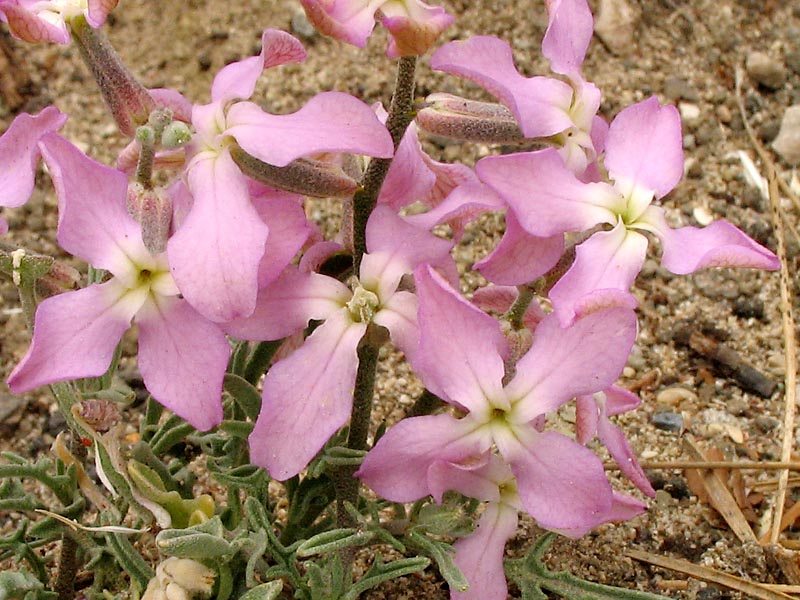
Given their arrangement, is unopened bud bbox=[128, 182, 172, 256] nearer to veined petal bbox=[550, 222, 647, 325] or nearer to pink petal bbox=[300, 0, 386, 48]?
pink petal bbox=[300, 0, 386, 48]

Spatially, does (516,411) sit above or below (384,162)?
below

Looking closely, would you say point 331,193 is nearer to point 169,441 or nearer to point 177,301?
point 177,301

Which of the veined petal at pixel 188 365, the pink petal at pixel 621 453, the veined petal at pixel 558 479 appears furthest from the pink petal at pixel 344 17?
the pink petal at pixel 621 453

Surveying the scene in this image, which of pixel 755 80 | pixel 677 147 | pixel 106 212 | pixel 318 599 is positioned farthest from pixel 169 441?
pixel 755 80

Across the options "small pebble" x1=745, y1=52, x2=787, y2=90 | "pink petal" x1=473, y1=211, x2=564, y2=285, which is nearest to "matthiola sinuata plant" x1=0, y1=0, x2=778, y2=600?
"pink petal" x1=473, y1=211, x2=564, y2=285

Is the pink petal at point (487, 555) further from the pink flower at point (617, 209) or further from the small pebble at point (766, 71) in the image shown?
the small pebble at point (766, 71)

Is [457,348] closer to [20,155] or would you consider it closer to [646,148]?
[646,148]

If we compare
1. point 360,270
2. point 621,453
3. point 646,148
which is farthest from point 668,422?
point 360,270
